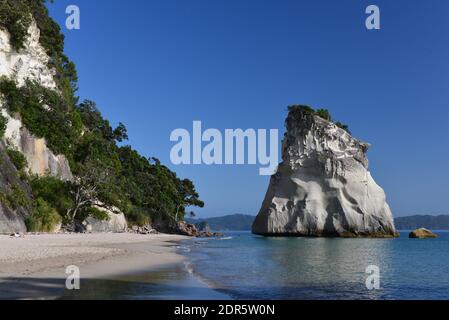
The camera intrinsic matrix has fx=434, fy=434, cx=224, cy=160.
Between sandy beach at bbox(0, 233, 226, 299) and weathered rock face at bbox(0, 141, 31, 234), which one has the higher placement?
weathered rock face at bbox(0, 141, 31, 234)

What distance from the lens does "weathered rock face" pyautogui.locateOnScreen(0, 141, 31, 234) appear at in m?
29.1

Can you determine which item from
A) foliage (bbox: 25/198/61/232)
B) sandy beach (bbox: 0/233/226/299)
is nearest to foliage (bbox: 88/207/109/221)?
foliage (bbox: 25/198/61/232)

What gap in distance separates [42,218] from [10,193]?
402cm

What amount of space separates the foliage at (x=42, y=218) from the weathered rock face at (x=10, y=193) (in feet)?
2.45

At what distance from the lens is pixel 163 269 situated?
1650cm

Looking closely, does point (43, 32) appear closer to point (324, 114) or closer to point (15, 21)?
point (15, 21)

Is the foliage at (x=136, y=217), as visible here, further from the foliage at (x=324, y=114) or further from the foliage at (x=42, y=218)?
the foliage at (x=324, y=114)

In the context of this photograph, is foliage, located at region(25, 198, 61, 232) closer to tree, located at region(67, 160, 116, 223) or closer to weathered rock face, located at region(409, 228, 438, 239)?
tree, located at region(67, 160, 116, 223)

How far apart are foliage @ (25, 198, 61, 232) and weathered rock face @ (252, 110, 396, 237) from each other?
43.7 metres

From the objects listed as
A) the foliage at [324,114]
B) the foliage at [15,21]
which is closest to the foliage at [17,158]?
the foliage at [15,21]

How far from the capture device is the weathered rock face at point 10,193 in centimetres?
2911

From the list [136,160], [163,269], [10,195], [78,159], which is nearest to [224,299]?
[163,269]
